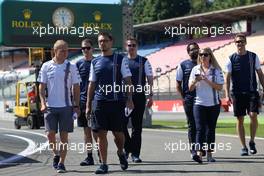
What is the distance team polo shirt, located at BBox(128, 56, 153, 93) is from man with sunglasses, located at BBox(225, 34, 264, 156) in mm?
1458

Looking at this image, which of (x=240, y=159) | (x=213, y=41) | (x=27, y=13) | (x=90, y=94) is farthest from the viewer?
(x=213, y=41)

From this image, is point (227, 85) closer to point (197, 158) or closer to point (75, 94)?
point (197, 158)

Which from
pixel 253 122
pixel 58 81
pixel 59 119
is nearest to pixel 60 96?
pixel 58 81

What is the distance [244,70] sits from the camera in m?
11.2

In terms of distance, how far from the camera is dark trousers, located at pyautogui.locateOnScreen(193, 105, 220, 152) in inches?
404

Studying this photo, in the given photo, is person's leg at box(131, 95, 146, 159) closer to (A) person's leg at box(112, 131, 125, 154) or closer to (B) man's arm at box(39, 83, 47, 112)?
(A) person's leg at box(112, 131, 125, 154)

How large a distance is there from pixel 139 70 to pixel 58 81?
184 centimetres

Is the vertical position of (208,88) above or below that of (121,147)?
above

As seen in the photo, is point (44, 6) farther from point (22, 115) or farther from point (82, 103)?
point (82, 103)

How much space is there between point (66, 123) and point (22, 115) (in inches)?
691

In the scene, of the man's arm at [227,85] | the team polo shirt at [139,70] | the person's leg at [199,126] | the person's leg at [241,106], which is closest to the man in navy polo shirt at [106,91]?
the team polo shirt at [139,70]

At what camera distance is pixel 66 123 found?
9.30 metres

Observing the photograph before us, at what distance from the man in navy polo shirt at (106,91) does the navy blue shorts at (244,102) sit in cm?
279

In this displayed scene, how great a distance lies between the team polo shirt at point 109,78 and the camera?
915 cm
